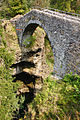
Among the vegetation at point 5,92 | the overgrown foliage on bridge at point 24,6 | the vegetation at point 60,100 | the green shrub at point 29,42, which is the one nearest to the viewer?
the vegetation at point 60,100

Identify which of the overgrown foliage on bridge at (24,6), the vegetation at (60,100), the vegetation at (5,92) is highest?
the overgrown foliage on bridge at (24,6)


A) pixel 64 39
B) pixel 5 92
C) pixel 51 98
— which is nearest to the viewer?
pixel 51 98

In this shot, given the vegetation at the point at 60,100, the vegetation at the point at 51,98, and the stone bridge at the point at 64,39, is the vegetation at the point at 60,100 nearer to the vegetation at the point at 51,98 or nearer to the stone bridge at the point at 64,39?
the vegetation at the point at 51,98

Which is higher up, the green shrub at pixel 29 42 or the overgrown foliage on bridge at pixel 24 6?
the overgrown foliage on bridge at pixel 24 6

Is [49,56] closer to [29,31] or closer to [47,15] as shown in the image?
[29,31]

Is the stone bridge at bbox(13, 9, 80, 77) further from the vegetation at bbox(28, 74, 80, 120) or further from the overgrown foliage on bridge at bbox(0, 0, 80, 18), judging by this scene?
the overgrown foliage on bridge at bbox(0, 0, 80, 18)

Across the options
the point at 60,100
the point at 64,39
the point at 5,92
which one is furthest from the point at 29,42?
the point at 60,100

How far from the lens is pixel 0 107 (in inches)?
226

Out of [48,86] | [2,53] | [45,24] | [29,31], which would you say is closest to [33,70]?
[29,31]

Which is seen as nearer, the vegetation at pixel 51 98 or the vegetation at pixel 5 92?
the vegetation at pixel 51 98

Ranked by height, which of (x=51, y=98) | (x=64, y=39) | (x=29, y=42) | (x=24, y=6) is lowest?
(x=51, y=98)

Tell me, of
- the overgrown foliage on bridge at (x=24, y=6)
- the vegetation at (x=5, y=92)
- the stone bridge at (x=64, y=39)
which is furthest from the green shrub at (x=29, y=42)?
the overgrown foliage on bridge at (x=24, y=6)

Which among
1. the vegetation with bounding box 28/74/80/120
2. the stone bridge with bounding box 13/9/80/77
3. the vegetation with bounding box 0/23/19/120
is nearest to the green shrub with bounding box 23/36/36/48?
the stone bridge with bounding box 13/9/80/77

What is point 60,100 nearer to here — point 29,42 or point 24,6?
point 29,42
